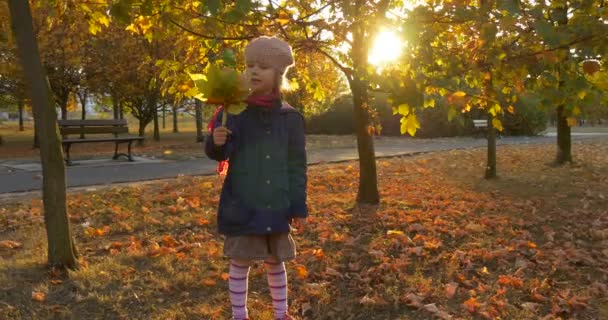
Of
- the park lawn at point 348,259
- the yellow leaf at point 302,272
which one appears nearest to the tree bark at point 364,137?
the park lawn at point 348,259

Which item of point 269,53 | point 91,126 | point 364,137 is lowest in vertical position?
point 364,137

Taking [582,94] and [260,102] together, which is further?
[582,94]

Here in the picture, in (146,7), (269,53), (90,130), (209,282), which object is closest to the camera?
(269,53)

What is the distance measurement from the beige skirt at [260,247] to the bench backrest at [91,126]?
9.42m

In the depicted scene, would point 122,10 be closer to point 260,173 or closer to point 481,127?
point 260,173

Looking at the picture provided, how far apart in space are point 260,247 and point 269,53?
103cm

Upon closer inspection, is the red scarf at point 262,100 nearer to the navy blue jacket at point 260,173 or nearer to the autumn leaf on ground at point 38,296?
the navy blue jacket at point 260,173

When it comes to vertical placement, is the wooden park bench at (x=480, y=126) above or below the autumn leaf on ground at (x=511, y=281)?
above

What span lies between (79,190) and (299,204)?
5.76 metres

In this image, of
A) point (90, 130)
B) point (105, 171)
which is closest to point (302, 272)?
point (105, 171)

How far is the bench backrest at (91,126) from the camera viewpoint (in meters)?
11.1

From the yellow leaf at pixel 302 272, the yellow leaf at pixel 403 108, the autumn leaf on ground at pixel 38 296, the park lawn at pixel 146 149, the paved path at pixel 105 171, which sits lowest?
the yellow leaf at pixel 302 272

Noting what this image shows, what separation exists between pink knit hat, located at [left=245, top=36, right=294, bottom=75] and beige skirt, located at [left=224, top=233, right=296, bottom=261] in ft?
3.00

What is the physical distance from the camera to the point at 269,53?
2650 millimetres
